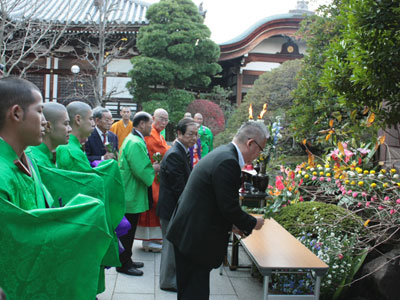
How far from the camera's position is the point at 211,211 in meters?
2.91

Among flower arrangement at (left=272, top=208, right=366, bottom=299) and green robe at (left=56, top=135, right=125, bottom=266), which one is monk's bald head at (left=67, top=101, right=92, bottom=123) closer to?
green robe at (left=56, top=135, right=125, bottom=266)

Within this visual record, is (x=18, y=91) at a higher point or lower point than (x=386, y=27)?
lower

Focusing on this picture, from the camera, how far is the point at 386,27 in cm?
279

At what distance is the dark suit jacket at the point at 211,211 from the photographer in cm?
279

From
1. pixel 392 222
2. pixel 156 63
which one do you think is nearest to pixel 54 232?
pixel 392 222

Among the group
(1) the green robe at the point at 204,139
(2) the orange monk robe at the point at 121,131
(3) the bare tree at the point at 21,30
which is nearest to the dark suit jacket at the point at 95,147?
(3) the bare tree at the point at 21,30

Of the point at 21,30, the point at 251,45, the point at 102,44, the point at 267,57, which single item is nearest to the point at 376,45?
the point at 21,30

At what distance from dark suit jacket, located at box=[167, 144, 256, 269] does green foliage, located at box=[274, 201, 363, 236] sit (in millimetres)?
1734

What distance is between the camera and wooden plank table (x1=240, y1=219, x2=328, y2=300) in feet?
10.3

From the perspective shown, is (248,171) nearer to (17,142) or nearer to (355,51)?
(355,51)

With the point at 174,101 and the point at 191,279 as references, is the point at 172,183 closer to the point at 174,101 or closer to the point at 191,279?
the point at 191,279

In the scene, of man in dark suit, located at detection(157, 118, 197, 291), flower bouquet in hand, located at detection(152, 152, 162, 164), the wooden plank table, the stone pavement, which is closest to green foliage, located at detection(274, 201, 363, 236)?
the wooden plank table

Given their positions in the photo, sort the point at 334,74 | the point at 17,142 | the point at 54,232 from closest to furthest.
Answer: the point at 54,232 < the point at 17,142 < the point at 334,74

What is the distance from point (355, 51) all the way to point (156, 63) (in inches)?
Result: 454
